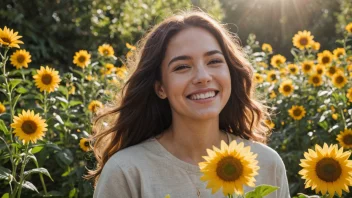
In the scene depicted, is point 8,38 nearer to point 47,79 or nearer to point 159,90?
point 47,79

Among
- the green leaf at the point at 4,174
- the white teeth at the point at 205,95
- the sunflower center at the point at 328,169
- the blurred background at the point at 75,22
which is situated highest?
the blurred background at the point at 75,22

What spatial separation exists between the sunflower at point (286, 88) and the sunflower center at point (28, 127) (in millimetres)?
2201

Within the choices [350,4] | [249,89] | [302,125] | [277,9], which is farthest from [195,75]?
[277,9]

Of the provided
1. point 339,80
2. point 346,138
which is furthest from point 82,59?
point 346,138

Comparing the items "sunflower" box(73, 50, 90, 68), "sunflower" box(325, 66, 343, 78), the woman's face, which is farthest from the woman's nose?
"sunflower" box(325, 66, 343, 78)

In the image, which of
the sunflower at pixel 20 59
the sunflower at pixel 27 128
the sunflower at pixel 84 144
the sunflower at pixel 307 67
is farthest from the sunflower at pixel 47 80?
the sunflower at pixel 307 67

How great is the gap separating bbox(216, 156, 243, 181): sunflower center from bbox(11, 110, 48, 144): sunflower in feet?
5.94

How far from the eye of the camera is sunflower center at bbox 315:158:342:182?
5.76 feet

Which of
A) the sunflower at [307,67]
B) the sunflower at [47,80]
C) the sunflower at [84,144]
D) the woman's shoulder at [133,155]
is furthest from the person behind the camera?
the sunflower at [307,67]

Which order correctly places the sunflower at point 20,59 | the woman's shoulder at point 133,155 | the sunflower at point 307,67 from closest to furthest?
1. the woman's shoulder at point 133,155
2. the sunflower at point 20,59
3. the sunflower at point 307,67

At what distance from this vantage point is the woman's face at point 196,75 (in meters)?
2.34

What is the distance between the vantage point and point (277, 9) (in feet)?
69.1

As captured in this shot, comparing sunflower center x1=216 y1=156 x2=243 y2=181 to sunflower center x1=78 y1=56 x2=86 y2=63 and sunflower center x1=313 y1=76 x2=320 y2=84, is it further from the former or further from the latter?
sunflower center x1=313 y1=76 x2=320 y2=84

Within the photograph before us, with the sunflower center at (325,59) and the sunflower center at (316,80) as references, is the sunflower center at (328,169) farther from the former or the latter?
the sunflower center at (325,59)
